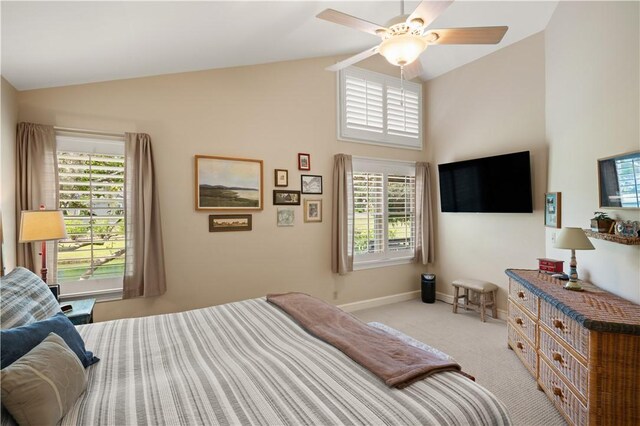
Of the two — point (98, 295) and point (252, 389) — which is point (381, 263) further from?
point (252, 389)

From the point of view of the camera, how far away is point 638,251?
2.04m

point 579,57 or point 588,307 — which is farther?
point 579,57

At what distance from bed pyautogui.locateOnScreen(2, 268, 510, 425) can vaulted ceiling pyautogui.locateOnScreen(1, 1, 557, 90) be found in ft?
6.38

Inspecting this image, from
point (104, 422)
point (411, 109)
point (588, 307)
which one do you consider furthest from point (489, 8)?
point (104, 422)

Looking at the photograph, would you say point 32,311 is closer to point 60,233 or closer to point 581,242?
point 60,233

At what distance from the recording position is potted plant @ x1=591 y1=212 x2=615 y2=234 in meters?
2.21

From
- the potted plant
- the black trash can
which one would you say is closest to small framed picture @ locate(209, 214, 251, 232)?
the black trash can

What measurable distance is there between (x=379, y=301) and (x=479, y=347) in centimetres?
157

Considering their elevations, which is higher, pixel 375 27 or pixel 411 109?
pixel 411 109

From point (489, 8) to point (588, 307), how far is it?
3095mm

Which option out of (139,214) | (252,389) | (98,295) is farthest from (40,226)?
(252,389)

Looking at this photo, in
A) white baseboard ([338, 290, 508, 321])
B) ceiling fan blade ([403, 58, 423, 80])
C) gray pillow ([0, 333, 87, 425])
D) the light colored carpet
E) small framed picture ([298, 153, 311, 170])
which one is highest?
ceiling fan blade ([403, 58, 423, 80])

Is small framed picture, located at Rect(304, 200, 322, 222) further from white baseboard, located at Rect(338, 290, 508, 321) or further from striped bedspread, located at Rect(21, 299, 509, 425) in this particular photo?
striped bedspread, located at Rect(21, 299, 509, 425)

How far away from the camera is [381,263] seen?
15.1 feet
